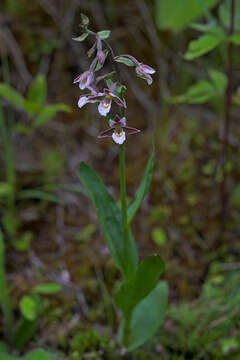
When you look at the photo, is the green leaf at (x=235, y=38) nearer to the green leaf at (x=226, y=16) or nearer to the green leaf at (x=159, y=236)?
the green leaf at (x=226, y=16)

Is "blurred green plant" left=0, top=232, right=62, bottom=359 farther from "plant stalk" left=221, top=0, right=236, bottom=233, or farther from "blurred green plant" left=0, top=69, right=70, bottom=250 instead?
"plant stalk" left=221, top=0, right=236, bottom=233

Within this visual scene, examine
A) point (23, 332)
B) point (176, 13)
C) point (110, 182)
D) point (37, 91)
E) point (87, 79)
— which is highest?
point (176, 13)

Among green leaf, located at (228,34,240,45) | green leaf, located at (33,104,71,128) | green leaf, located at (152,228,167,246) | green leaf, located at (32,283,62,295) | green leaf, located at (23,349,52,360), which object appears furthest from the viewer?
green leaf, located at (152,228,167,246)

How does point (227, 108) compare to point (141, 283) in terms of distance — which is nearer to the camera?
point (141, 283)

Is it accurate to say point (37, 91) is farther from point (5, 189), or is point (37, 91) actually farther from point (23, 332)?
point (23, 332)

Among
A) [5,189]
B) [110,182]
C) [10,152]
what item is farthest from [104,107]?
[110,182]

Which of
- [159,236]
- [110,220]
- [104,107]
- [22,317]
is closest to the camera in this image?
[104,107]

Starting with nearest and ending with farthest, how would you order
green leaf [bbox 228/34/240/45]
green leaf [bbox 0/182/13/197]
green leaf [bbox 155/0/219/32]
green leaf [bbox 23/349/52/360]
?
green leaf [bbox 23/349/52/360]
green leaf [bbox 228/34/240/45]
green leaf [bbox 0/182/13/197]
green leaf [bbox 155/0/219/32]

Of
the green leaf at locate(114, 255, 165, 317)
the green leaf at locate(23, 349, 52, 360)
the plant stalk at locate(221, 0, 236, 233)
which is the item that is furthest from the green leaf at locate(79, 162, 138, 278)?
the plant stalk at locate(221, 0, 236, 233)
